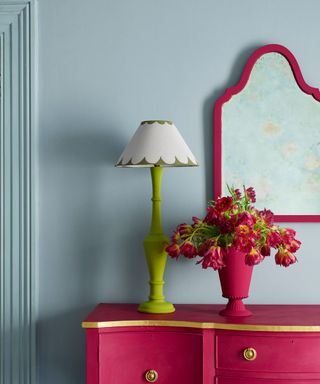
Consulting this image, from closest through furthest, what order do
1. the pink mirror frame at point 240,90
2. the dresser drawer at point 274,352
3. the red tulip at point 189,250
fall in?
1. the dresser drawer at point 274,352
2. the red tulip at point 189,250
3. the pink mirror frame at point 240,90

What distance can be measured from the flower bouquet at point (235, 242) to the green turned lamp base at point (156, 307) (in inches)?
8.1

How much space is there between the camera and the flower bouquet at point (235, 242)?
2139 mm

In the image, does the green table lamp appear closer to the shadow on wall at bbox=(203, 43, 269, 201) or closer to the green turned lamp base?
the green turned lamp base

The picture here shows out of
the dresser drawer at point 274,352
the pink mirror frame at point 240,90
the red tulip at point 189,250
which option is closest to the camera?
the dresser drawer at point 274,352

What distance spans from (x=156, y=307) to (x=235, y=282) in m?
0.31

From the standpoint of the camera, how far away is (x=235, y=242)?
2137mm

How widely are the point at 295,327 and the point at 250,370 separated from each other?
0.72 feet

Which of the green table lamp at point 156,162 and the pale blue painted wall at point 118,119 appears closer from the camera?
the green table lamp at point 156,162

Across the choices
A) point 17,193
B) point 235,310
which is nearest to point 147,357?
point 235,310

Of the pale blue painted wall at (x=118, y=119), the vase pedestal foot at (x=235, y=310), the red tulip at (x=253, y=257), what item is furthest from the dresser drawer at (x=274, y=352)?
the pale blue painted wall at (x=118, y=119)

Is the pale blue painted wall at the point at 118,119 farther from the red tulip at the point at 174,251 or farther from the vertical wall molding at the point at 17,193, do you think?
the red tulip at the point at 174,251

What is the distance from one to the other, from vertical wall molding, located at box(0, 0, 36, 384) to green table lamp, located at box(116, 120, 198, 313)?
0.51m

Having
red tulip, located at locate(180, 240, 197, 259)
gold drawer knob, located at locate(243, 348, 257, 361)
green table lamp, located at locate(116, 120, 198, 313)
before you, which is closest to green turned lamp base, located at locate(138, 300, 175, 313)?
green table lamp, located at locate(116, 120, 198, 313)

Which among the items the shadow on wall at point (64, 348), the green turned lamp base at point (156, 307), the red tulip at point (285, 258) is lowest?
the shadow on wall at point (64, 348)
